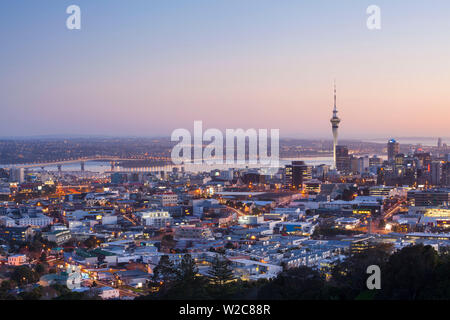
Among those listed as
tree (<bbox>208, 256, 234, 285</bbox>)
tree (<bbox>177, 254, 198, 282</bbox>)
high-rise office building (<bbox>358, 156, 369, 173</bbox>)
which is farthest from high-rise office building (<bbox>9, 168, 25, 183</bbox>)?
tree (<bbox>208, 256, 234, 285</bbox>)

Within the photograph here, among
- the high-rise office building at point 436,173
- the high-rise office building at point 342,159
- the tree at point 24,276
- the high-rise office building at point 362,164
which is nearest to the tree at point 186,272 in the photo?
the tree at point 24,276

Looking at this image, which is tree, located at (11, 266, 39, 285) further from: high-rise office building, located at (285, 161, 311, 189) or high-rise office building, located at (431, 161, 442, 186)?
high-rise office building, located at (431, 161, 442, 186)

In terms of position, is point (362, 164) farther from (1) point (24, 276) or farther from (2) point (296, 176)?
(1) point (24, 276)

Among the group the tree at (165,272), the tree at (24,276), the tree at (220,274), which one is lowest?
the tree at (24,276)

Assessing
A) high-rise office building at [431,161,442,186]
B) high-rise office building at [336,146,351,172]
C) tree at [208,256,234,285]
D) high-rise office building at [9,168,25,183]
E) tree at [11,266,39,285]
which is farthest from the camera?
high-rise office building at [336,146,351,172]

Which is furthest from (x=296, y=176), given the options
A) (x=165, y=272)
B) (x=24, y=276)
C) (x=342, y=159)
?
(x=24, y=276)

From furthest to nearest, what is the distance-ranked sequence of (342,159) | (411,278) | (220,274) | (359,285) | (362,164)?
(362,164) → (342,159) → (220,274) → (359,285) → (411,278)

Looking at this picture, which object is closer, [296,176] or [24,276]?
[24,276]

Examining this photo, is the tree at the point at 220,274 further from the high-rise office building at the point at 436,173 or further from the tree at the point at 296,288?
the high-rise office building at the point at 436,173

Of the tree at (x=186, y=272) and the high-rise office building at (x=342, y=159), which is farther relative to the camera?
the high-rise office building at (x=342, y=159)

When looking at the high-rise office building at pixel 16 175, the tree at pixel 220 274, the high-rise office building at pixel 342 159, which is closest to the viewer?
the tree at pixel 220 274

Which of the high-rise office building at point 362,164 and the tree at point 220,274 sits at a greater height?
the high-rise office building at point 362,164
